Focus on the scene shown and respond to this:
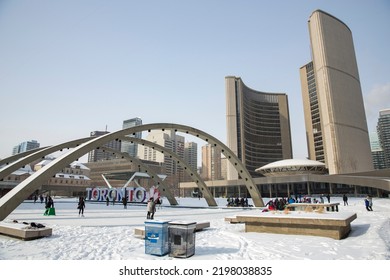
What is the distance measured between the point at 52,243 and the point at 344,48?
135 meters

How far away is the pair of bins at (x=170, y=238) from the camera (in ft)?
22.1

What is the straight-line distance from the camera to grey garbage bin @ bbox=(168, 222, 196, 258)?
6.73 m

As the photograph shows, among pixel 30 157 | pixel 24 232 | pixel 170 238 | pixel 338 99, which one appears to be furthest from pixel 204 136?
pixel 338 99

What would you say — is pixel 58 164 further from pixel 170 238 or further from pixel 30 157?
pixel 170 238

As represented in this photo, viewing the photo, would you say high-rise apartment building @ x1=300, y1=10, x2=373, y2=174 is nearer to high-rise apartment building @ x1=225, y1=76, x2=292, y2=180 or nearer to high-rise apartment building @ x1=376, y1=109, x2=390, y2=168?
high-rise apartment building @ x1=376, y1=109, x2=390, y2=168

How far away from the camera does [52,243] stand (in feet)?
28.8

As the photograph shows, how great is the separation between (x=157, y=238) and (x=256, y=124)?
14072cm

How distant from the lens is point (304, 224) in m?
9.99

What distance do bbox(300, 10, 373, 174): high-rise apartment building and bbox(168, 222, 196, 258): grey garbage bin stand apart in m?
103

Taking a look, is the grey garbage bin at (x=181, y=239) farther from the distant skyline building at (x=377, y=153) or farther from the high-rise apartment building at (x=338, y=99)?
the distant skyline building at (x=377, y=153)

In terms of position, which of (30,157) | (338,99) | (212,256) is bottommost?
(212,256)

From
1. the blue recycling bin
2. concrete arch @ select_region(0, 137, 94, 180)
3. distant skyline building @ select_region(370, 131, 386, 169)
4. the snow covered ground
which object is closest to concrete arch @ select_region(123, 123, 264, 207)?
concrete arch @ select_region(0, 137, 94, 180)
